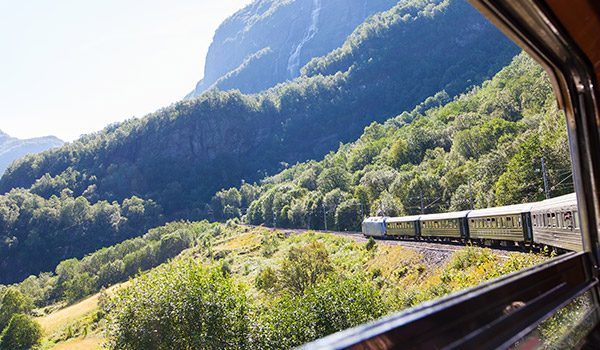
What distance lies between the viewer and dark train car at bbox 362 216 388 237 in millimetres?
40094

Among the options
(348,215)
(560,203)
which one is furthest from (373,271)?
(348,215)

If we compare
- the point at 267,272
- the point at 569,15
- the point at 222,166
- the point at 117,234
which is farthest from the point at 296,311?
the point at 222,166

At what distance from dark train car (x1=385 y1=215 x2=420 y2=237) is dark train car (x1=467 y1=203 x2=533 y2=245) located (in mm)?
8778

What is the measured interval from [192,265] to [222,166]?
173 m

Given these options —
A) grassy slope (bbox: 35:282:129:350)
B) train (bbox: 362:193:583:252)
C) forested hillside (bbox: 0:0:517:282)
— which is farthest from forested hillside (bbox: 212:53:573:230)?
forested hillside (bbox: 0:0:517:282)

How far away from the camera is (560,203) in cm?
1427

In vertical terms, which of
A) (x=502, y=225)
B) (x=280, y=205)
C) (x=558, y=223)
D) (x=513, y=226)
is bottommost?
(x=280, y=205)

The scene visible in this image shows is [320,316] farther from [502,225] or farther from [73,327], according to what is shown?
[73,327]

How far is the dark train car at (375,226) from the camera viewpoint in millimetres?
40094

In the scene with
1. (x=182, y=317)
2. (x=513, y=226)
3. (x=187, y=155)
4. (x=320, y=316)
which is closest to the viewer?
(x=320, y=316)

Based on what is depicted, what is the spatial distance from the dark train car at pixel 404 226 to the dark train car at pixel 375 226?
64 centimetres

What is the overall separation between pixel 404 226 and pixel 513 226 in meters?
16.4

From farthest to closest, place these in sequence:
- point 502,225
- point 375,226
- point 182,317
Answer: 1. point 375,226
2. point 502,225
3. point 182,317

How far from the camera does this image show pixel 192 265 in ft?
72.7
